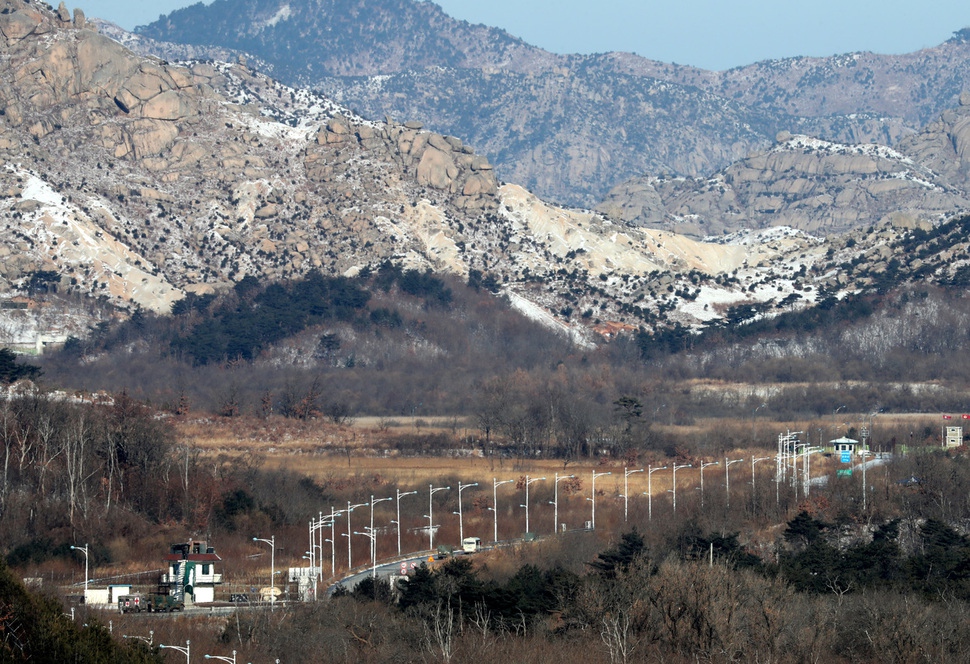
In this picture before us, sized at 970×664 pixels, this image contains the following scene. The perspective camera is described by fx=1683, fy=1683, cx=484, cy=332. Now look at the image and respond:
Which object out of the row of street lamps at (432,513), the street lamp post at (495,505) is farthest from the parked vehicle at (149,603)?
the street lamp post at (495,505)

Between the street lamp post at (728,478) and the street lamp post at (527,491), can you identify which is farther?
the street lamp post at (728,478)

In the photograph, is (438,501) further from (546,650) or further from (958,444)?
(546,650)

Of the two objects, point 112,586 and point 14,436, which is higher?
point 14,436

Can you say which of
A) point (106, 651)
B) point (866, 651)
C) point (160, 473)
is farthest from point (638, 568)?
point (160, 473)

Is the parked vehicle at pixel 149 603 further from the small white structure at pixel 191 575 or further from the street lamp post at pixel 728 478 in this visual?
the street lamp post at pixel 728 478

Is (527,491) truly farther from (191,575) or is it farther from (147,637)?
(147,637)

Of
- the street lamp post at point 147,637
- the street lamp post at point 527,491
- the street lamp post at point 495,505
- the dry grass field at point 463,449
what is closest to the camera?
the street lamp post at point 147,637

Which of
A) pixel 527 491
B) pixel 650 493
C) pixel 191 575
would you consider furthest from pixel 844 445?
pixel 191 575

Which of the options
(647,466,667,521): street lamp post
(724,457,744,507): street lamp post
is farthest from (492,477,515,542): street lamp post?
(724,457,744,507): street lamp post

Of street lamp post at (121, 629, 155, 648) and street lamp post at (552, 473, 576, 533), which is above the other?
street lamp post at (552, 473, 576, 533)

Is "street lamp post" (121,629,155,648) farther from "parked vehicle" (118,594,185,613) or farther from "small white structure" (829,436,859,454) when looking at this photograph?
"small white structure" (829,436,859,454)

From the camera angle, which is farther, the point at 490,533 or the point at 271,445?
the point at 271,445
